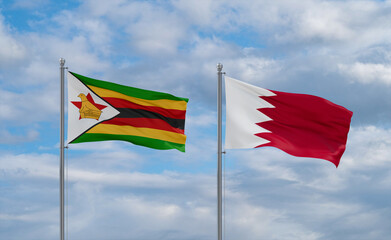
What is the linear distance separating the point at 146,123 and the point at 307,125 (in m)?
6.11

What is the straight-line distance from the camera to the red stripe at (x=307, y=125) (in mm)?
18641

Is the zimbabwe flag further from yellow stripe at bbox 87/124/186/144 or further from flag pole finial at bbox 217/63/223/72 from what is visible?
flag pole finial at bbox 217/63/223/72

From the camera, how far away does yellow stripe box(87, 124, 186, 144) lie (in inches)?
753

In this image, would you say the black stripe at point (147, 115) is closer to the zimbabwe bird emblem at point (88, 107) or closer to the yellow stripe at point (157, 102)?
the yellow stripe at point (157, 102)

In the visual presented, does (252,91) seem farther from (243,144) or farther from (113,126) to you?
(113,126)

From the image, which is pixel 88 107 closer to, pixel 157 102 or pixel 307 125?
pixel 157 102

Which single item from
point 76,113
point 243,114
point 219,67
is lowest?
point 243,114

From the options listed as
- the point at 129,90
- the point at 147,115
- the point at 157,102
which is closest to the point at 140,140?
the point at 147,115

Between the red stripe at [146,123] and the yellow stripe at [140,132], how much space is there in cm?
12

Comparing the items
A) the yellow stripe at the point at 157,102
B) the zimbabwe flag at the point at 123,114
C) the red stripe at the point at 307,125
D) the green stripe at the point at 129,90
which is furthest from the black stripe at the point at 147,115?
the red stripe at the point at 307,125

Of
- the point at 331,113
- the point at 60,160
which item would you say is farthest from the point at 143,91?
the point at 331,113

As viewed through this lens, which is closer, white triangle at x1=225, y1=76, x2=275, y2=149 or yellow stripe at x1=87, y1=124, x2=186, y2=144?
white triangle at x1=225, y1=76, x2=275, y2=149

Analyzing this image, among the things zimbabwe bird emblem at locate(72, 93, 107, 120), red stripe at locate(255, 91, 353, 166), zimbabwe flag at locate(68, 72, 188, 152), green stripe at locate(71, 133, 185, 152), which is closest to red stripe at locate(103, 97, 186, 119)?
zimbabwe flag at locate(68, 72, 188, 152)

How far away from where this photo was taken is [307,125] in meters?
18.9
